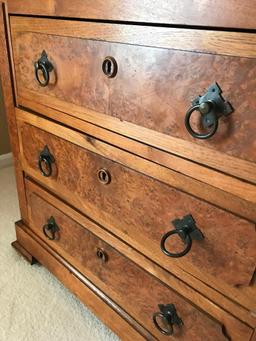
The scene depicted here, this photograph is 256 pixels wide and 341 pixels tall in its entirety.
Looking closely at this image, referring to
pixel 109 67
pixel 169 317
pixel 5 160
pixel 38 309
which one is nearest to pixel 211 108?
pixel 109 67

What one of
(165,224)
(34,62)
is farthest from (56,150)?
(165,224)

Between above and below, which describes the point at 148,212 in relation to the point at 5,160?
above

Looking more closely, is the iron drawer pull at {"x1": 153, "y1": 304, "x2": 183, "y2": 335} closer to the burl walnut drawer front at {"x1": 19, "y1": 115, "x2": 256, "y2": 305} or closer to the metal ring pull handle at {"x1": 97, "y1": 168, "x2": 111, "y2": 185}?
the burl walnut drawer front at {"x1": 19, "y1": 115, "x2": 256, "y2": 305}

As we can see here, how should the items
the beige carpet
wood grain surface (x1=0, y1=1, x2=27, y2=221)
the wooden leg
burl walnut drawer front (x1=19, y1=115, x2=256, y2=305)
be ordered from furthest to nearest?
1. the wooden leg
2. the beige carpet
3. wood grain surface (x1=0, y1=1, x2=27, y2=221)
4. burl walnut drawer front (x1=19, y1=115, x2=256, y2=305)

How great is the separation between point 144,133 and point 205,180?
150mm

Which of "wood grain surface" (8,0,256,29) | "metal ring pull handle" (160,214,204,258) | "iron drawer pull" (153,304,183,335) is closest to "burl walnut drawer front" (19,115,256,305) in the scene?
"metal ring pull handle" (160,214,204,258)

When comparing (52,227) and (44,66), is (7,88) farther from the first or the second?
(52,227)

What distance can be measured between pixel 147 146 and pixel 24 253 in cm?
86

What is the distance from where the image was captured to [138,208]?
0.64 meters

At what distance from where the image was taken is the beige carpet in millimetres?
929

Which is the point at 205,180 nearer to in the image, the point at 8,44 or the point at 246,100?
the point at 246,100

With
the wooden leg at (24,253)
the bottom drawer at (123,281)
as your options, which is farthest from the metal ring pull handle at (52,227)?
the wooden leg at (24,253)

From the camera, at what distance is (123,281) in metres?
0.78

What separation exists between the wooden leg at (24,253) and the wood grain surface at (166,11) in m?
0.91
